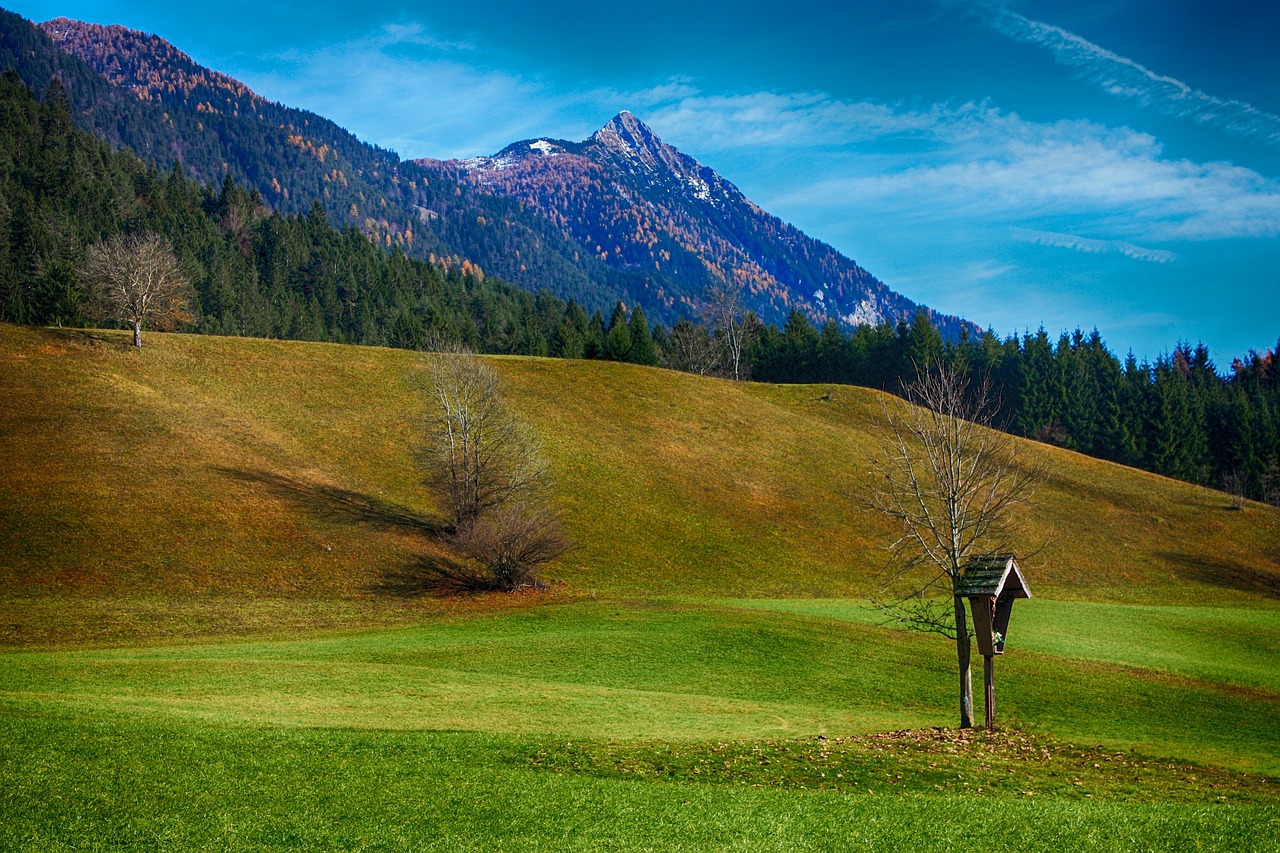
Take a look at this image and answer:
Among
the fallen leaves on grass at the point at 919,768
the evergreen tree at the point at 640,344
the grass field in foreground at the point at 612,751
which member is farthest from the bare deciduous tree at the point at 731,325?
the fallen leaves on grass at the point at 919,768

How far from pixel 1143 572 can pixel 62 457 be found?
80.0 m

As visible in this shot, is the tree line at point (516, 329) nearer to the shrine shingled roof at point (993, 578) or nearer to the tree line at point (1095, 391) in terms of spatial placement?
the tree line at point (1095, 391)

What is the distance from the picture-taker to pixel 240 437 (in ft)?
212

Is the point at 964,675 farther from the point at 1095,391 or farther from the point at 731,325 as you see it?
the point at 1095,391

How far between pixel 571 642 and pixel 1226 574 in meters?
58.9

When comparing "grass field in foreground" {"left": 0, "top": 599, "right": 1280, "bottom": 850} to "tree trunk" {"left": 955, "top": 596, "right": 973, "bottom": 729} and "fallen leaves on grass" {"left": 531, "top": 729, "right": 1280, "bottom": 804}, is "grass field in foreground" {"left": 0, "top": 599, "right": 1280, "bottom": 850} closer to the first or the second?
"fallen leaves on grass" {"left": 531, "top": 729, "right": 1280, "bottom": 804}

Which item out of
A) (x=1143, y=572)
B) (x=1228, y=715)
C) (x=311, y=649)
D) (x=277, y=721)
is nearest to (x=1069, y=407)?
(x=1143, y=572)

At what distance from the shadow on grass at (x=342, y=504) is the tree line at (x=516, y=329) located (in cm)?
5921

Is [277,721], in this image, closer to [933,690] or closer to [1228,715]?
[933,690]

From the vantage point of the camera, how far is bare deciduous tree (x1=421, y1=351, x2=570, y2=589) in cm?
4975

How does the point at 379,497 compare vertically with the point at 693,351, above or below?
below

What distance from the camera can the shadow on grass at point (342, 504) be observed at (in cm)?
5716

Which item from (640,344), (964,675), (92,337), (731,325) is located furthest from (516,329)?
(964,675)

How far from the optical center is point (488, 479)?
57156 millimetres
